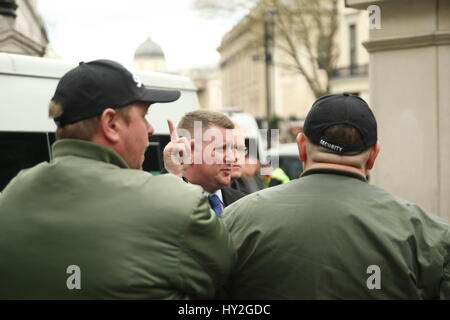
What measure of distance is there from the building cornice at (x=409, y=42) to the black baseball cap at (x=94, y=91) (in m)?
4.02

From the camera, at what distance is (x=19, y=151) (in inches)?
281

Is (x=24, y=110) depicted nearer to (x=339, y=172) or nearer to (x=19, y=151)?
(x=19, y=151)

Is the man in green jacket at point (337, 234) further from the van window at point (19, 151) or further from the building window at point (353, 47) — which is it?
the building window at point (353, 47)

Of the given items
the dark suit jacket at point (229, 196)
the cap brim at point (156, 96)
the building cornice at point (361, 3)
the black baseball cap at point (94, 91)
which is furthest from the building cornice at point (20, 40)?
the black baseball cap at point (94, 91)

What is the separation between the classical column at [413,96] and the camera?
5805 mm

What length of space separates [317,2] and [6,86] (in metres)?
26.1

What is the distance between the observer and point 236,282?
262 cm

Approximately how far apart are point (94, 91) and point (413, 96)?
163 inches

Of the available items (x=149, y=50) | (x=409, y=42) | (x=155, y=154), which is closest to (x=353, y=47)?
(x=155, y=154)

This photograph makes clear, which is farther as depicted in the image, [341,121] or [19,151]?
[19,151]

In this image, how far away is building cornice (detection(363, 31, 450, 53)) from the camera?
5.82 m

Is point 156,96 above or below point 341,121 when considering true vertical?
above

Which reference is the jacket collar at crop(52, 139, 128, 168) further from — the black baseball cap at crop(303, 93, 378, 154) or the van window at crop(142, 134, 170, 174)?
the van window at crop(142, 134, 170, 174)
